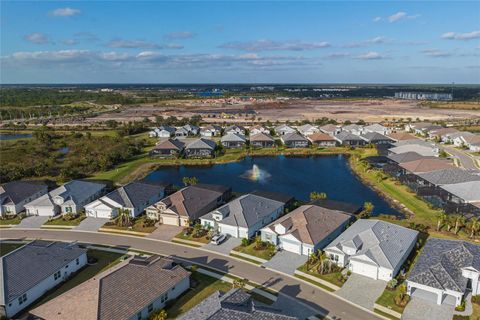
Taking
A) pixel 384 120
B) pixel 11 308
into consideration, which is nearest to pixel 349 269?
pixel 11 308

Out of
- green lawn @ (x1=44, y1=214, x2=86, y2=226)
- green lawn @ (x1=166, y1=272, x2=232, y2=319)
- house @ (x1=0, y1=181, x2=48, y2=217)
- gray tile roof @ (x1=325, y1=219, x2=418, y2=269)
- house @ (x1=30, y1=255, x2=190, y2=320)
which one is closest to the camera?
house @ (x1=30, y1=255, x2=190, y2=320)

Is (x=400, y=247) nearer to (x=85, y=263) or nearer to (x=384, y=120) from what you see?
(x=85, y=263)

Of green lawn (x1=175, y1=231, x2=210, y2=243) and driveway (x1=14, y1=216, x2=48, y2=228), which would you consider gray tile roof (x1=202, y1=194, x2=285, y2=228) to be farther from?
driveway (x1=14, y1=216, x2=48, y2=228)

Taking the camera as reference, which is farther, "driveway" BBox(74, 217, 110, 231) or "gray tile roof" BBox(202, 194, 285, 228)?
"driveway" BBox(74, 217, 110, 231)

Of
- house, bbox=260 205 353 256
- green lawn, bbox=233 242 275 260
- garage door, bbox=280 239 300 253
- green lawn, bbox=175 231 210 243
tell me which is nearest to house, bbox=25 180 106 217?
green lawn, bbox=175 231 210 243

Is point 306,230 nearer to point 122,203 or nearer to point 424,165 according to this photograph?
point 122,203

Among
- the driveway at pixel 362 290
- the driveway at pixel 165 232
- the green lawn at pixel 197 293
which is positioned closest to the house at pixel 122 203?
the driveway at pixel 165 232
